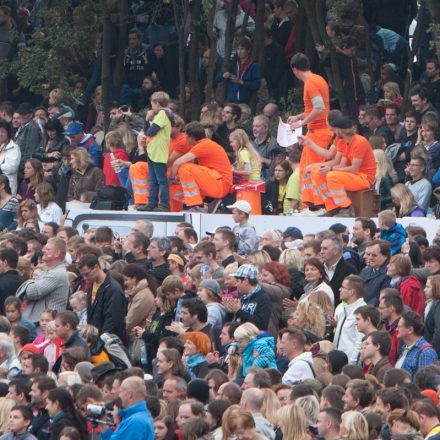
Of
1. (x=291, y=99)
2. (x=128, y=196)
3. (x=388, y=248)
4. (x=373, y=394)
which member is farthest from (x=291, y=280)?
(x=291, y=99)

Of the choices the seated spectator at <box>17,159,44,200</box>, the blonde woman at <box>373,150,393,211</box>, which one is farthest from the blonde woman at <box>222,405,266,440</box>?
the seated spectator at <box>17,159,44,200</box>

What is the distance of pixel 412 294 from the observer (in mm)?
17297

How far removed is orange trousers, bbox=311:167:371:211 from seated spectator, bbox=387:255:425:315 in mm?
4205

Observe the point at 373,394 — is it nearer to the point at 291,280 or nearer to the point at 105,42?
the point at 291,280

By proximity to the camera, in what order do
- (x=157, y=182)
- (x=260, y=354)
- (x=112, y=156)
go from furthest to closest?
(x=112, y=156) < (x=157, y=182) < (x=260, y=354)

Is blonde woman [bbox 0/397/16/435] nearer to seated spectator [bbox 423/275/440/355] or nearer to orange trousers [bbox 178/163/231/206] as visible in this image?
seated spectator [bbox 423/275/440/355]

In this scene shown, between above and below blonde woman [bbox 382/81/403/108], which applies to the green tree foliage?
above

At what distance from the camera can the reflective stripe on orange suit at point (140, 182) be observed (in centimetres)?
2288

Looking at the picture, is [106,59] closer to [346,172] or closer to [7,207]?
[7,207]

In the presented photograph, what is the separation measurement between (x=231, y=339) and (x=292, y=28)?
1169 cm

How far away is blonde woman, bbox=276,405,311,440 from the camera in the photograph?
13711 mm

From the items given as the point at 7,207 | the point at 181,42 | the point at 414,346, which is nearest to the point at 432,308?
the point at 414,346

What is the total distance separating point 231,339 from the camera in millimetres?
16375

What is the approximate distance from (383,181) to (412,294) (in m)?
5.10
